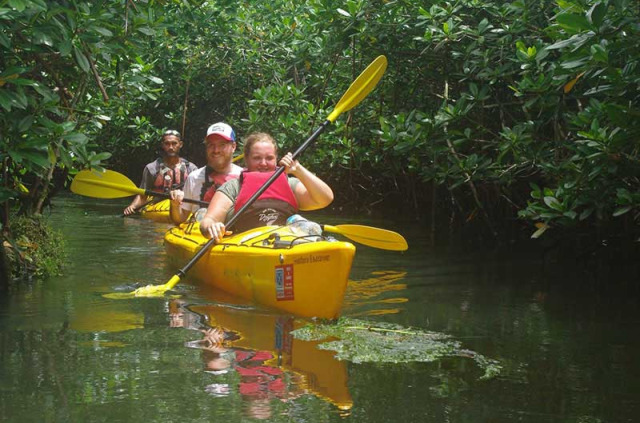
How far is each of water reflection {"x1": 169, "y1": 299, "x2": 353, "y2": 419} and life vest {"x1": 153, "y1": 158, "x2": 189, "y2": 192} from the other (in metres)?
5.13

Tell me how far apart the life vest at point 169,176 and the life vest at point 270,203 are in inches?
168

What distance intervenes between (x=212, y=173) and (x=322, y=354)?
3.79m

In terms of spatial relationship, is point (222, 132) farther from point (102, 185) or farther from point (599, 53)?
point (599, 53)

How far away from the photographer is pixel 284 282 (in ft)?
17.9

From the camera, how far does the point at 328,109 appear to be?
37.9 feet

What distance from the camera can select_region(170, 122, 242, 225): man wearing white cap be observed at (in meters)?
7.84

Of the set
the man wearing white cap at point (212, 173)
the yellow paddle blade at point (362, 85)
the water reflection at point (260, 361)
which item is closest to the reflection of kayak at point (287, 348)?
the water reflection at point (260, 361)

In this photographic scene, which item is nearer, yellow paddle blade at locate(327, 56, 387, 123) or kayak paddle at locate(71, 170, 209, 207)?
kayak paddle at locate(71, 170, 209, 207)

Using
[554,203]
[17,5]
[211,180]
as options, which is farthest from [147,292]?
[554,203]

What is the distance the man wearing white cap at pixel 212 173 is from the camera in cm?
784

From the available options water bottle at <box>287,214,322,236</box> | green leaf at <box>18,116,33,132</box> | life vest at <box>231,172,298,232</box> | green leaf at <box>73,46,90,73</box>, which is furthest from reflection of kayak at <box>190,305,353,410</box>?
green leaf at <box>73,46,90,73</box>

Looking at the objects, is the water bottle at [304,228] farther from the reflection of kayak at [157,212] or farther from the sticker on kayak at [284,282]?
the reflection of kayak at [157,212]

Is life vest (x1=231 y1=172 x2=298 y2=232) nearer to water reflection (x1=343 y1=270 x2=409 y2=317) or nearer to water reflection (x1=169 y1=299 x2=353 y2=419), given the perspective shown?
water reflection (x1=343 y1=270 x2=409 y2=317)

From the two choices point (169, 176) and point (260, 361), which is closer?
point (260, 361)
